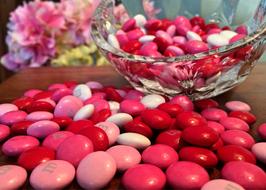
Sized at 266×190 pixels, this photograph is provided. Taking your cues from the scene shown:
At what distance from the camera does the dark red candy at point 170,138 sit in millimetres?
369

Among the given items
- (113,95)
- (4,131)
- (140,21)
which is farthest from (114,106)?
(140,21)

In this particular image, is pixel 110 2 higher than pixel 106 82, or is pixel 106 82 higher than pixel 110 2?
pixel 110 2

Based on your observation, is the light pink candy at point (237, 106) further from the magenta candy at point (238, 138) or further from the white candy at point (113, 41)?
the white candy at point (113, 41)

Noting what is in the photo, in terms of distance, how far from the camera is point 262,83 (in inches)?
21.8

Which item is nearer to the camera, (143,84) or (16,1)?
(143,84)

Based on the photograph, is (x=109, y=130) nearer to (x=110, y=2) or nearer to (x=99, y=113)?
(x=99, y=113)

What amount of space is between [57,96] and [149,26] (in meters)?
0.22

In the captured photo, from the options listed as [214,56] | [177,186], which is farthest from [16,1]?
[177,186]

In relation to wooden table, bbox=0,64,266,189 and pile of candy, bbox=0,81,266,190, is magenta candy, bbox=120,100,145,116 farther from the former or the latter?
wooden table, bbox=0,64,266,189

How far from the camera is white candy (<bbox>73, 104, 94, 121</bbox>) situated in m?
0.43

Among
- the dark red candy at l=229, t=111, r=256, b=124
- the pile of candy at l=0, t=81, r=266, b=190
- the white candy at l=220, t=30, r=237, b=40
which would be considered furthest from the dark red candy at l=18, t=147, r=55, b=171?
the white candy at l=220, t=30, r=237, b=40

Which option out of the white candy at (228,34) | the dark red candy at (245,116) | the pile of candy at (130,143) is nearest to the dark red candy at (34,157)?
the pile of candy at (130,143)

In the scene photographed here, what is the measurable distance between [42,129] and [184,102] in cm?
17

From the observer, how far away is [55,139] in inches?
15.0
